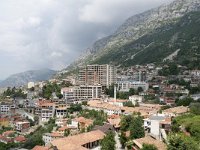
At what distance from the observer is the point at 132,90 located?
86125 millimetres

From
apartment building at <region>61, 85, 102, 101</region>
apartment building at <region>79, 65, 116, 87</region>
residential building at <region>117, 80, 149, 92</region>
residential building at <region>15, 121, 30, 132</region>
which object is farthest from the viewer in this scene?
apartment building at <region>79, 65, 116, 87</region>

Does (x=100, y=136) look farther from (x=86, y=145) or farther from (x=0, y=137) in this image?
(x=0, y=137)

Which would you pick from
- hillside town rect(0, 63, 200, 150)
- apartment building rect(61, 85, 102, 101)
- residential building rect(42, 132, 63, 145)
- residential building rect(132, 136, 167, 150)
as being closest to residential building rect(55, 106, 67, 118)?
hillside town rect(0, 63, 200, 150)

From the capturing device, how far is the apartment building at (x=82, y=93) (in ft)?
277

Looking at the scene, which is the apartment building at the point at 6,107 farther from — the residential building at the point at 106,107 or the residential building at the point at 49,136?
the residential building at the point at 49,136

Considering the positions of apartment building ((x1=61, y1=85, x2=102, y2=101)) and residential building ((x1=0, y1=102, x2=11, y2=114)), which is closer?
apartment building ((x1=61, y1=85, x2=102, y2=101))

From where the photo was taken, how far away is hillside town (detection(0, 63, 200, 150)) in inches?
1403

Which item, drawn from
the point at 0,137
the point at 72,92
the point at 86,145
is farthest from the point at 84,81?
the point at 86,145

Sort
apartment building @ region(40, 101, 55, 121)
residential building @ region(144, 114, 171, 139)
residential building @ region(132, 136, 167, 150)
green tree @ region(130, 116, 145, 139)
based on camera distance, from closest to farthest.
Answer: residential building @ region(132, 136, 167, 150) < green tree @ region(130, 116, 145, 139) < residential building @ region(144, 114, 171, 139) < apartment building @ region(40, 101, 55, 121)

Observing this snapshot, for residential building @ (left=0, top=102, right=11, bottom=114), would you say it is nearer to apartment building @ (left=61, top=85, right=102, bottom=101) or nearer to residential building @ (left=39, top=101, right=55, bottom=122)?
apartment building @ (left=61, top=85, right=102, bottom=101)

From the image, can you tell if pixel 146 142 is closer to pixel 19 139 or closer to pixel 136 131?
pixel 136 131

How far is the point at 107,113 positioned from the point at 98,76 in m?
35.7

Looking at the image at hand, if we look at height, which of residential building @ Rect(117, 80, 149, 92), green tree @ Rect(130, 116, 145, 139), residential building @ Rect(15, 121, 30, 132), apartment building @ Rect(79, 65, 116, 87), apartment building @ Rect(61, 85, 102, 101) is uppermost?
apartment building @ Rect(79, 65, 116, 87)

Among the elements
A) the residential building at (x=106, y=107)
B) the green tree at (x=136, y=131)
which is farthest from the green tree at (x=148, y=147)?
the residential building at (x=106, y=107)
